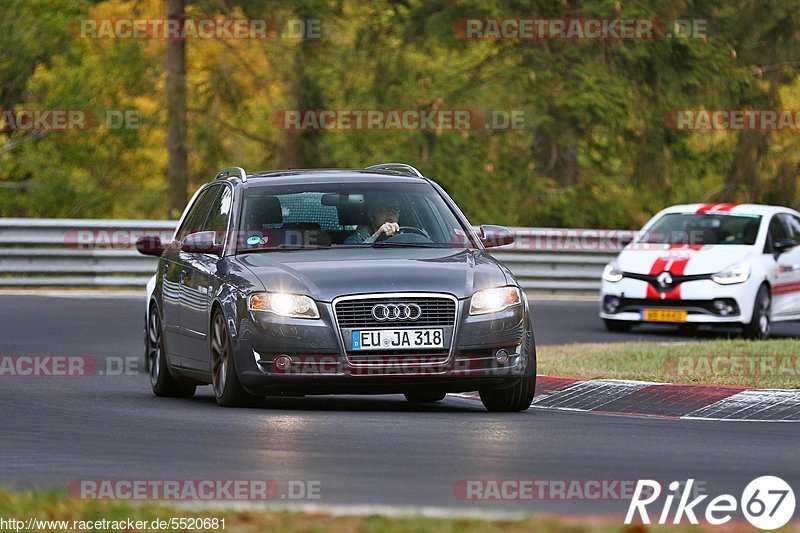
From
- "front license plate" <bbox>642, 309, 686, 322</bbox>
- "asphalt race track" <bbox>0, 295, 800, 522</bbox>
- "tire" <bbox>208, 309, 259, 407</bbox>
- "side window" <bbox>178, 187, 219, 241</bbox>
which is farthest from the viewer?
"front license plate" <bbox>642, 309, 686, 322</bbox>

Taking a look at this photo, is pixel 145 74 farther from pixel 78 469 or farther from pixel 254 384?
pixel 78 469

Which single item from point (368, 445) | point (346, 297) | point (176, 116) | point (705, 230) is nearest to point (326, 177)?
point (346, 297)

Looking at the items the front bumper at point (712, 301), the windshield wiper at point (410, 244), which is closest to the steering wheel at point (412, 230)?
the windshield wiper at point (410, 244)

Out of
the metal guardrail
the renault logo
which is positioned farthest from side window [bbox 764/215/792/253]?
the metal guardrail

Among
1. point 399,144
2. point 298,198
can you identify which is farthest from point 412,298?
point 399,144

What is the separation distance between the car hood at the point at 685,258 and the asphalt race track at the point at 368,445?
8.35m

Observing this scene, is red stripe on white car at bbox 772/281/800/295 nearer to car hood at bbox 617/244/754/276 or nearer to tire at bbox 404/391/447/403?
car hood at bbox 617/244/754/276

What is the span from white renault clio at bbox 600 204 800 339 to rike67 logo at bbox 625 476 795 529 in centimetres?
1291

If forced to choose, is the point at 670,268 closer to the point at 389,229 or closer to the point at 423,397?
the point at 423,397

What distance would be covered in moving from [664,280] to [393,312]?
1056 centimetres

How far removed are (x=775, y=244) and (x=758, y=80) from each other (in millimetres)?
18733

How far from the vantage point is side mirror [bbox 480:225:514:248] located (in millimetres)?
13458

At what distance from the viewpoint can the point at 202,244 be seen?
43.4 ft

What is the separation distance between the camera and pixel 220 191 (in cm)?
1422
